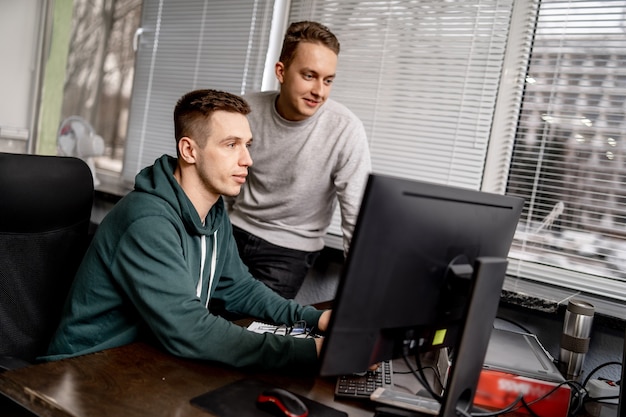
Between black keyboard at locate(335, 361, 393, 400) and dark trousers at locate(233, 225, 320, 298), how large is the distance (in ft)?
3.08

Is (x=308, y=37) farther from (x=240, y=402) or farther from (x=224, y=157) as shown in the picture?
(x=240, y=402)

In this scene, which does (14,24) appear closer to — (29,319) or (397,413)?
(29,319)

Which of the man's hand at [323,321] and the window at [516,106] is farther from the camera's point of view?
the window at [516,106]

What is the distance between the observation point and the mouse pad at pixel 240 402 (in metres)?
0.99

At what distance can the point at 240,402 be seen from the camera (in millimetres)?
1023

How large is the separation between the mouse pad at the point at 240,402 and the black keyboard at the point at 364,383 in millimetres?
86

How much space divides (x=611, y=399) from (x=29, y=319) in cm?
147

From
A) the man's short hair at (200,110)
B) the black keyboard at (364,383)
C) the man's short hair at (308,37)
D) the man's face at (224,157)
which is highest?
the man's short hair at (308,37)

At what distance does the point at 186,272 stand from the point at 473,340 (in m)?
0.63

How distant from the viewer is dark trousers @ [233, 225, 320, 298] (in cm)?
220

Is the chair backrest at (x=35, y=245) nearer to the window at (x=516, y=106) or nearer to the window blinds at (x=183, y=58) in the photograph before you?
the window at (x=516, y=106)

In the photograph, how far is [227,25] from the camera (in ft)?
9.70

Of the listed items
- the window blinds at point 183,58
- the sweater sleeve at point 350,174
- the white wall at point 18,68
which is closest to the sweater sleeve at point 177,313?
the sweater sleeve at point 350,174

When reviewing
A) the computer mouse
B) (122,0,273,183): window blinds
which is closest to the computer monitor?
the computer mouse
